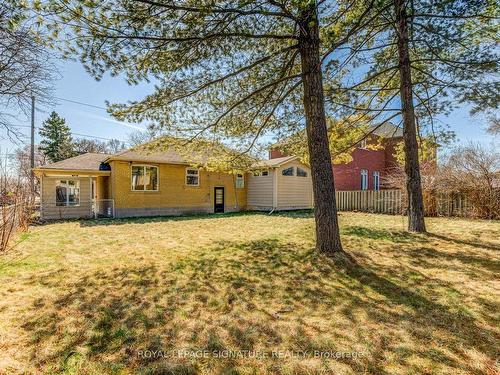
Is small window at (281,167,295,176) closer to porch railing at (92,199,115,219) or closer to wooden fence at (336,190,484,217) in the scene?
wooden fence at (336,190,484,217)

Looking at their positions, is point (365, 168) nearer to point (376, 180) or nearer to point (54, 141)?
point (376, 180)

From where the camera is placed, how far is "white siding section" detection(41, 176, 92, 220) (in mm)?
13391

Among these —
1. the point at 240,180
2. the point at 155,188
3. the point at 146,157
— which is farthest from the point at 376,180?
the point at 146,157

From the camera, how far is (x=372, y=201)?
16016 mm

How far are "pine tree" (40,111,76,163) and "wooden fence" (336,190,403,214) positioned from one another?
3339 cm

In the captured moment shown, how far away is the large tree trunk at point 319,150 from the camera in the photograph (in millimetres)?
5176

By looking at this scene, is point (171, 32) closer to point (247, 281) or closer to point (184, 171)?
point (247, 281)

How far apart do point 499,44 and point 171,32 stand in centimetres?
752

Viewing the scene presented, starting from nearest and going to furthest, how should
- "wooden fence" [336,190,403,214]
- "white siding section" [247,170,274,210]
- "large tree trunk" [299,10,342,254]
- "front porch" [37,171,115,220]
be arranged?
1. "large tree trunk" [299,10,342,254]
2. "front porch" [37,171,115,220]
3. "wooden fence" [336,190,403,214]
4. "white siding section" [247,170,274,210]

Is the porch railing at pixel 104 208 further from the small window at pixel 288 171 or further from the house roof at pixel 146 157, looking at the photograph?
the small window at pixel 288 171

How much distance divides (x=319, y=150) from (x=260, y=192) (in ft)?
41.5

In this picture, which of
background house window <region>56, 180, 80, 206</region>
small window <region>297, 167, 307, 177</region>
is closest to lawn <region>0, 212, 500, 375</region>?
background house window <region>56, 180, 80, 206</region>

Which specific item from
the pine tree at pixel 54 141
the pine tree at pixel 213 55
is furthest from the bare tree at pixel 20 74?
the pine tree at pixel 54 141

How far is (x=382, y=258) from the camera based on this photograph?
5.32 m
